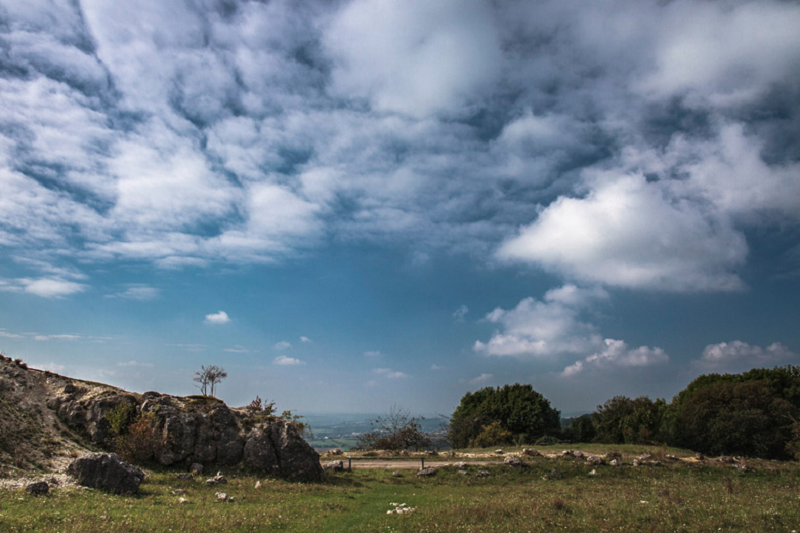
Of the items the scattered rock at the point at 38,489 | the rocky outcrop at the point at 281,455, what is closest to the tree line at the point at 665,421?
the rocky outcrop at the point at 281,455

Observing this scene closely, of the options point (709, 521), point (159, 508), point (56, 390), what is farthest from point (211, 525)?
point (56, 390)

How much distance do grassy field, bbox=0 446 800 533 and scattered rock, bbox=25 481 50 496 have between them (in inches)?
16.3

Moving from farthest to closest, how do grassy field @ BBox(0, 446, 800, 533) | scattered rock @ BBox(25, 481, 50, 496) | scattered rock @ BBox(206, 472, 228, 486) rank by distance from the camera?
scattered rock @ BBox(206, 472, 228, 486) → scattered rock @ BBox(25, 481, 50, 496) → grassy field @ BBox(0, 446, 800, 533)

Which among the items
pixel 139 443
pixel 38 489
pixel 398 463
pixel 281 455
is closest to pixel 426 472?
pixel 398 463

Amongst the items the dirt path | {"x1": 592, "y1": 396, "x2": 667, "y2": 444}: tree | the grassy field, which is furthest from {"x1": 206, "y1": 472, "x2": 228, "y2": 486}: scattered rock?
{"x1": 592, "y1": 396, "x2": 667, "y2": 444}: tree

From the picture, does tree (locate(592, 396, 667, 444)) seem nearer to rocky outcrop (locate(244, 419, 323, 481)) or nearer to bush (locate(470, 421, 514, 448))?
bush (locate(470, 421, 514, 448))

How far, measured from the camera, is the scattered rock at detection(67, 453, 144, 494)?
22391mm

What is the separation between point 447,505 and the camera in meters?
23.0

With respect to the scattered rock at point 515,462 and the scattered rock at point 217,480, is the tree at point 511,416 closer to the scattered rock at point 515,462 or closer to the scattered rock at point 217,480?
the scattered rock at point 515,462

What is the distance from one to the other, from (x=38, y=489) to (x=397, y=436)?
→ 153 feet

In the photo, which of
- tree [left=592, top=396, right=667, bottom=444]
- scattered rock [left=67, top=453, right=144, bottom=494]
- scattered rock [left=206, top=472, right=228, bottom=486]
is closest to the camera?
scattered rock [left=67, top=453, right=144, bottom=494]

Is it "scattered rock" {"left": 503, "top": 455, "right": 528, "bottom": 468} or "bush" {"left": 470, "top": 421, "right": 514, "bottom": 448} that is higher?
"scattered rock" {"left": 503, "top": 455, "right": 528, "bottom": 468}

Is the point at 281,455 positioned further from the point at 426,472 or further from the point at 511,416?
the point at 511,416

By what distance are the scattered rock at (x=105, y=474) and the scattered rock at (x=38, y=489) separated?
8.58 ft
